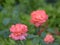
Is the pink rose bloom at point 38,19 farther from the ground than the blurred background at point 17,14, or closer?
farther from the ground

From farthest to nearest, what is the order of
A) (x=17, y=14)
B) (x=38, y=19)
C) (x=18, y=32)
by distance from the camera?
1. (x=17, y=14)
2. (x=38, y=19)
3. (x=18, y=32)

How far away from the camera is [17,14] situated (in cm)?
242

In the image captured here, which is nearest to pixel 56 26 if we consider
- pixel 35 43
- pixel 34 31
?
pixel 34 31

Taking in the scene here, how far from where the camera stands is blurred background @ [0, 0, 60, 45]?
2.04m

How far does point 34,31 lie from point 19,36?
50cm

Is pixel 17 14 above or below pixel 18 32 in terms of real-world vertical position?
below

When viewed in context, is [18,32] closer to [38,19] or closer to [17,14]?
[38,19]

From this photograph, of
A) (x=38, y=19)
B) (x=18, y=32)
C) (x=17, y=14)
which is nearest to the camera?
(x=18, y=32)

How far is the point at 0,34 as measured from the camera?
204 cm

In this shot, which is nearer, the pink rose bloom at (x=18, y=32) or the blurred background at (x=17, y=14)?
the pink rose bloom at (x=18, y=32)

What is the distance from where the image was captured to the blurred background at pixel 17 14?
2.04m

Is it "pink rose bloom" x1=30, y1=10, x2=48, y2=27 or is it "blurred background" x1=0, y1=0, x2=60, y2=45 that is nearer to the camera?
"pink rose bloom" x1=30, y1=10, x2=48, y2=27

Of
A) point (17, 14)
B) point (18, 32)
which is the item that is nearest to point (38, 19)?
point (18, 32)

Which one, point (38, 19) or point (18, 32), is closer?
point (18, 32)
